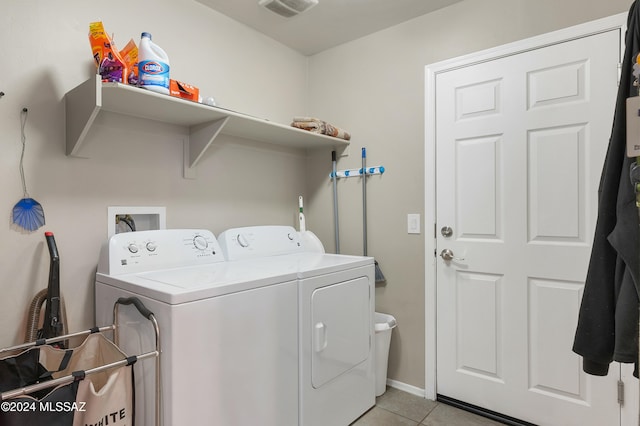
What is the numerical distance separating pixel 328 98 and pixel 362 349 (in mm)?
1838

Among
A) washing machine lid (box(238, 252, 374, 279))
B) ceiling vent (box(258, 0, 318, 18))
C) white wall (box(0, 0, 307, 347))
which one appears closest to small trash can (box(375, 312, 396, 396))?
washing machine lid (box(238, 252, 374, 279))

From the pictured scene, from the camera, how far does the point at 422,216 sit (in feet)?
7.56

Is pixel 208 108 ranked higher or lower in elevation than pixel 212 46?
lower

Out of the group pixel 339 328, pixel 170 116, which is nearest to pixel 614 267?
pixel 339 328

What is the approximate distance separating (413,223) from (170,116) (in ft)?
5.18

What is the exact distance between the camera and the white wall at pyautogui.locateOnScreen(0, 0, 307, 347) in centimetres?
148

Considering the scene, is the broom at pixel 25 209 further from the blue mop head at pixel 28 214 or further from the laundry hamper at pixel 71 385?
the laundry hamper at pixel 71 385

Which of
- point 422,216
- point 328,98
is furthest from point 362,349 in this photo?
point 328,98

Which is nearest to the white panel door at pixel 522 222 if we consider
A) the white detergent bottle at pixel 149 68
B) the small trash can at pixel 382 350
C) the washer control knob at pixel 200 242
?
the small trash can at pixel 382 350

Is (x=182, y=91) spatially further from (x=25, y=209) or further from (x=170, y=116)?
(x=25, y=209)

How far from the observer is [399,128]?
7.88 feet

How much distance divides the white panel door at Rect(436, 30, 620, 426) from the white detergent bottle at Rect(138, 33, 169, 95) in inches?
62.9

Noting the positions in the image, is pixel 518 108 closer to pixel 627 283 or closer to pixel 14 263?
pixel 627 283

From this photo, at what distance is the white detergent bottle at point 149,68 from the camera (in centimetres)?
155
